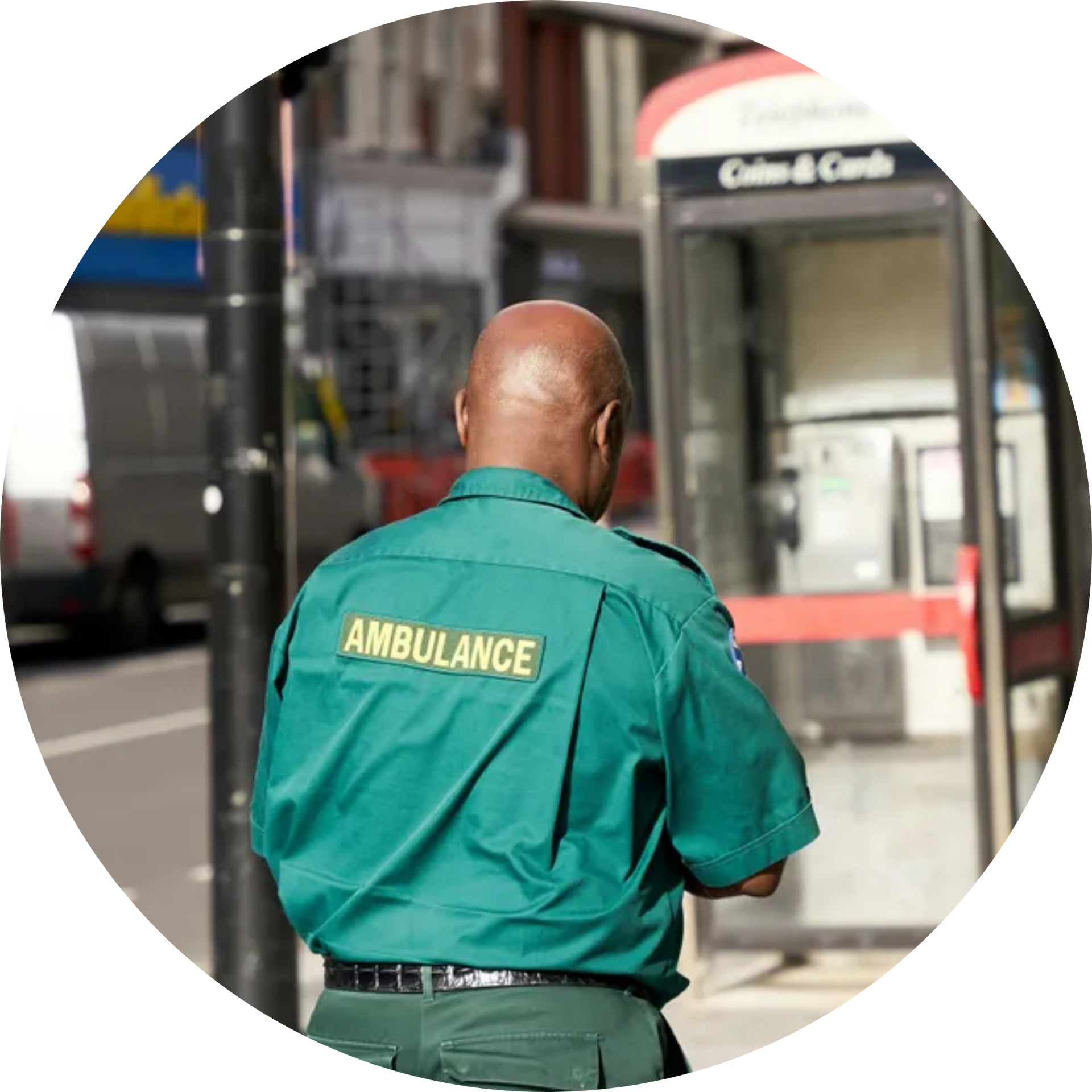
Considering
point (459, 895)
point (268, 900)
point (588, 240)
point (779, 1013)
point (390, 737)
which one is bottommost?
point (779, 1013)

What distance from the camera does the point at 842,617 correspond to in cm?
693

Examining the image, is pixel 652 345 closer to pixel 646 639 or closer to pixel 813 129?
pixel 813 129

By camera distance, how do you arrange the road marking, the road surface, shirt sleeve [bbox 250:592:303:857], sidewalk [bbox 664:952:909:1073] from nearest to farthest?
shirt sleeve [bbox 250:592:303:857] → sidewalk [bbox 664:952:909:1073] → the road surface → the road marking

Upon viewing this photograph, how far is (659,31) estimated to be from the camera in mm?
42719

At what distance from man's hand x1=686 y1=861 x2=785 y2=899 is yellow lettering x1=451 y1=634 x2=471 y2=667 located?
1.26 ft

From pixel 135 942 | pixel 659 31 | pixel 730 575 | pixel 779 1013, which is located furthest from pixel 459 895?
pixel 659 31

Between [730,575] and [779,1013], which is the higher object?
[730,575]

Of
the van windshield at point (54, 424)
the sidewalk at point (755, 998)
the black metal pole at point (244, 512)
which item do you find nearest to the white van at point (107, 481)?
the van windshield at point (54, 424)

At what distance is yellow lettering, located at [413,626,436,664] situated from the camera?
2.68m

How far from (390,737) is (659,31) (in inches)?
1630

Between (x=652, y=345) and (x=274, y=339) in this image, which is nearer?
(x=274, y=339)

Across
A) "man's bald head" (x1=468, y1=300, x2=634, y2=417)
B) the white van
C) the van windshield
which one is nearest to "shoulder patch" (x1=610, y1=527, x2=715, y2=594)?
"man's bald head" (x1=468, y1=300, x2=634, y2=417)

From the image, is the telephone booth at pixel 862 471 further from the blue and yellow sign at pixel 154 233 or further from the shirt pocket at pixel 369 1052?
the blue and yellow sign at pixel 154 233

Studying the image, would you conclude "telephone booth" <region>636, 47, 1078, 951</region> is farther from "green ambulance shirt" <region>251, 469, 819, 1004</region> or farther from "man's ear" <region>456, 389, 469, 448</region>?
"green ambulance shirt" <region>251, 469, 819, 1004</region>
